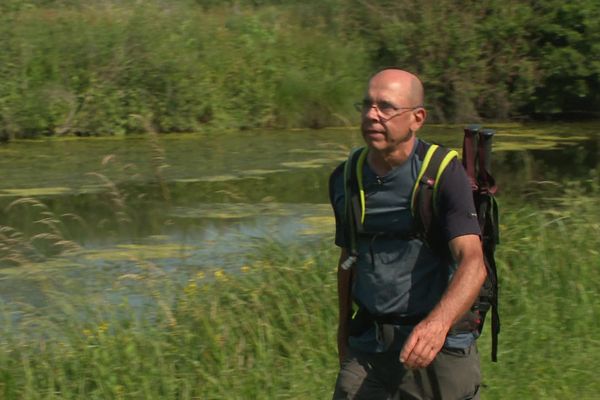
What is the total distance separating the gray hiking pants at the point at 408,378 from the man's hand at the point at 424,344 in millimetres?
259

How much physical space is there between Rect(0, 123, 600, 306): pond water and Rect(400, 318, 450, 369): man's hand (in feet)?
14.0

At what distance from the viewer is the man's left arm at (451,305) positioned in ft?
11.7

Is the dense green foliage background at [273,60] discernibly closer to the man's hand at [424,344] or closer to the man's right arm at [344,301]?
the man's right arm at [344,301]

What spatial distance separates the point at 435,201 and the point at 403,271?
0.85 feet

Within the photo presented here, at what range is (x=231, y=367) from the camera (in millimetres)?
6320

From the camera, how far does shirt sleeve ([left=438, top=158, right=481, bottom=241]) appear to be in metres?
3.65

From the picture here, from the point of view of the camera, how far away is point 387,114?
Answer: 3729mm

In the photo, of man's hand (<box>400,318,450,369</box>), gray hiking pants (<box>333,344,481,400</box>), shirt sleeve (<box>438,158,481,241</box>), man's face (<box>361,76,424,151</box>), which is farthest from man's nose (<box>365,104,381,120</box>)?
gray hiking pants (<box>333,344,481,400</box>)

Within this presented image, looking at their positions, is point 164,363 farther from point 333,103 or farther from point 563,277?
point 333,103

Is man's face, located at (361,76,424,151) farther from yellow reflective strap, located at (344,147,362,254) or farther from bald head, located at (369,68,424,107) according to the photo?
yellow reflective strap, located at (344,147,362,254)

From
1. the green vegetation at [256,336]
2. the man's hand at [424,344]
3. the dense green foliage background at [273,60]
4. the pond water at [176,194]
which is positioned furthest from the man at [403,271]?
the dense green foliage background at [273,60]

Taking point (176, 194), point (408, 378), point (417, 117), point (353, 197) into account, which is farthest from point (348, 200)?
point (176, 194)

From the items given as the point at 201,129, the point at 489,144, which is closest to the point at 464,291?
the point at 489,144

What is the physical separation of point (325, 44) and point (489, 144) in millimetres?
18388
